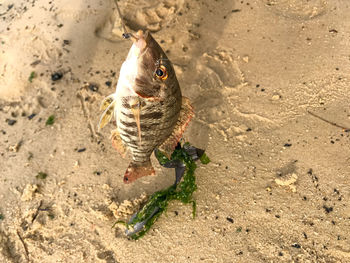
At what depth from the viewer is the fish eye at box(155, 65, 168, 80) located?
2.41m

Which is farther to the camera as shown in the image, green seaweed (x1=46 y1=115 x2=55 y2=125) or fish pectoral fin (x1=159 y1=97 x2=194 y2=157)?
green seaweed (x1=46 y1=115 x2=55 y2=125)

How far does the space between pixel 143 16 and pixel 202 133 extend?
2563mm

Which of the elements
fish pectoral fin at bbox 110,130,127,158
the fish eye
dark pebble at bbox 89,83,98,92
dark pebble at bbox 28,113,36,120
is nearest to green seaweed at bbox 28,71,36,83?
dark pebble at bbox 28,113,36,120

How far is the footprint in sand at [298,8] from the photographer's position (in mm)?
4855

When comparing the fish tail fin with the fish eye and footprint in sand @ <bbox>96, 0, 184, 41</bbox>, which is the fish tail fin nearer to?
the fish eye

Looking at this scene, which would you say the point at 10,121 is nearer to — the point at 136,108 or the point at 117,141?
the point at 117,141

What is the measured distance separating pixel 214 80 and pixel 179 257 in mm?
2836

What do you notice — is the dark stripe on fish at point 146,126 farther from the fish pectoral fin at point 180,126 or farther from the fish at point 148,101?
the fish pectoral fin at point 180,126

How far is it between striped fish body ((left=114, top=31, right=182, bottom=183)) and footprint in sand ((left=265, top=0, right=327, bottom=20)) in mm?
3578

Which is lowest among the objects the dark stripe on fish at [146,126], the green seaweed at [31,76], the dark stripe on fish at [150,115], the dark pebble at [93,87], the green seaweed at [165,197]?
the green seaweed at [165,197]

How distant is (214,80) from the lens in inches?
180

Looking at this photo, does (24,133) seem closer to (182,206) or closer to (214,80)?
→ (182,206)

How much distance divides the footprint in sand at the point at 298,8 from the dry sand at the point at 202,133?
0.02m

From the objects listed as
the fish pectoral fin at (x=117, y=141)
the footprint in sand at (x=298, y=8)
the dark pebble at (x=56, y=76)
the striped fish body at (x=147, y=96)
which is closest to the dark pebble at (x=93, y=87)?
the dark pebble at (x=56, y=76)
